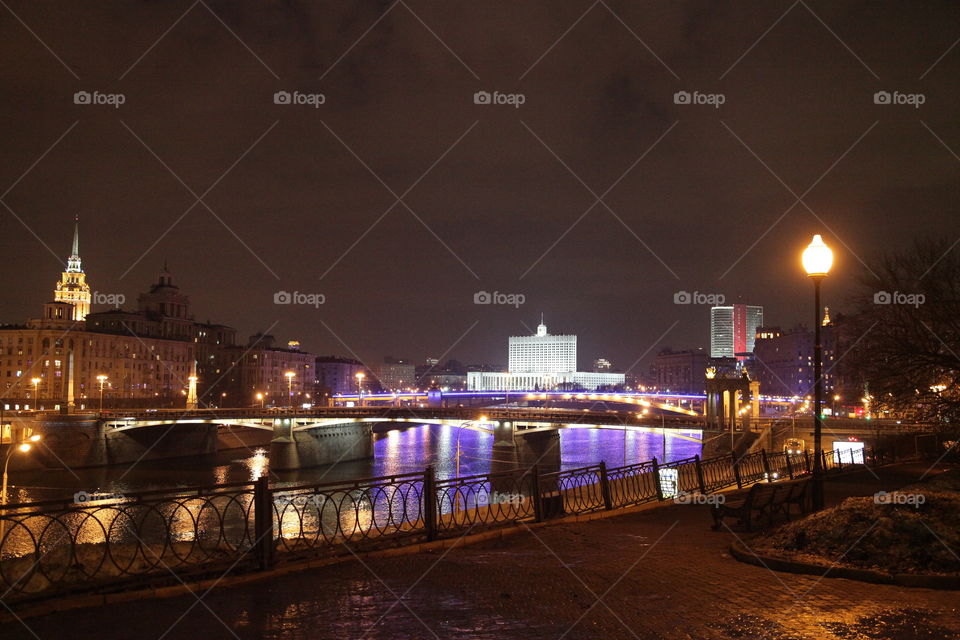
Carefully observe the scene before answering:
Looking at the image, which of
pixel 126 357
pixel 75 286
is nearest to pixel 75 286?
pixel 75 286

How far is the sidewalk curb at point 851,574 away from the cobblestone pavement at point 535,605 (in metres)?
0.14

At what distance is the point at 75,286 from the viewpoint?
13875 centimetres

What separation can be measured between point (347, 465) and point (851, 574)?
211 ft

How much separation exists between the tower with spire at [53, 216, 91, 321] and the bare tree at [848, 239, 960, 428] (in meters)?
139

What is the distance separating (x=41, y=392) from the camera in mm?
91250

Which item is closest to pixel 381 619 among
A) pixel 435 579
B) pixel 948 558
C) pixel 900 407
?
pixel 435 579

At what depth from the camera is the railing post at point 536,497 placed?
12.9 metres

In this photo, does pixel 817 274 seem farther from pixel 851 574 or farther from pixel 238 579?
pixel 238 579

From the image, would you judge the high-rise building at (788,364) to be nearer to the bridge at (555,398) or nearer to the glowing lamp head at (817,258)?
the bridge at (555,398)

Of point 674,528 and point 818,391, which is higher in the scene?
point 818,391

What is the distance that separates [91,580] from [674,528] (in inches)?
351

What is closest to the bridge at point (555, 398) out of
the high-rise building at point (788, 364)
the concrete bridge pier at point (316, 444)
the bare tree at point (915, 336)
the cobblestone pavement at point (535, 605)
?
the high-rise building at point (788, 364)

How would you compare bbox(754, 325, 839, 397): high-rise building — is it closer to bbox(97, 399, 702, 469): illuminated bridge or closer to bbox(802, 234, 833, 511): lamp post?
bbox(97, 399, 702, 469): illuminated bridge

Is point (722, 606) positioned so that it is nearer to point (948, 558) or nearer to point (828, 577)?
point (828, 577)
